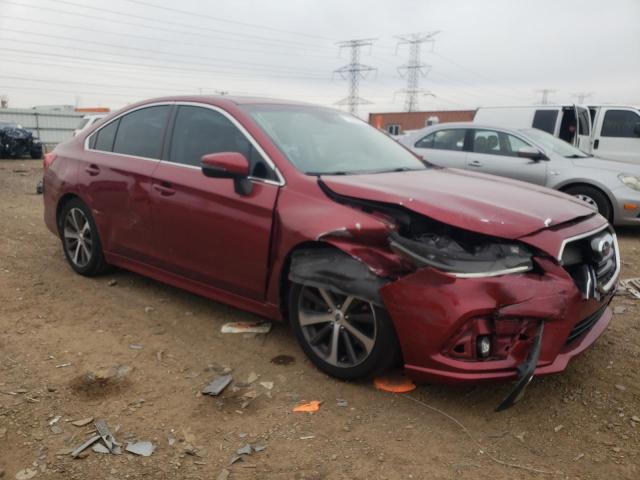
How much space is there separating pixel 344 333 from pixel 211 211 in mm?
1257

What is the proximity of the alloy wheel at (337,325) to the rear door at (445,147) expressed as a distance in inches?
221

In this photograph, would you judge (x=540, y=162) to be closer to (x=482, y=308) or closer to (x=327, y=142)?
(x=327, y=142)

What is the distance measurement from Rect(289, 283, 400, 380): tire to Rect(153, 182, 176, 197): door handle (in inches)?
50.0

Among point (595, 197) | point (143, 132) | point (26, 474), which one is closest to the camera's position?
point (26, 474)

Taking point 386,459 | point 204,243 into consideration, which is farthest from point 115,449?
point 204,243

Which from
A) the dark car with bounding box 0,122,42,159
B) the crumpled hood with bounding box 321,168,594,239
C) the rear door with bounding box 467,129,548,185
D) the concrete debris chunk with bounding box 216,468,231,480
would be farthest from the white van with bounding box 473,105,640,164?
the dark car with bounding box 0,122,42,159

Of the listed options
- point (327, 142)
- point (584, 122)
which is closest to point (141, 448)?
point (327, 142)

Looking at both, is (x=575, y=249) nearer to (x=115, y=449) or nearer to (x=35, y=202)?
(x=115, y=449)

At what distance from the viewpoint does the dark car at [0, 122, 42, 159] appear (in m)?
19.1

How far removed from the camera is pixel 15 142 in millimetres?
19328

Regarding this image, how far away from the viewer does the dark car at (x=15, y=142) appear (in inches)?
754

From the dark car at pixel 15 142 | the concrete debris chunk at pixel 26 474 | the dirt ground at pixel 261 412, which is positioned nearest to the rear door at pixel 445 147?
the dirt ground at pixel 261 412

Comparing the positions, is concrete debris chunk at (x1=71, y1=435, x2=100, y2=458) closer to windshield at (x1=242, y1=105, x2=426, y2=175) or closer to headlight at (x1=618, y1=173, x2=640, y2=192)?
windshield at (x1=242, y1=105, x2=426, y2=175)

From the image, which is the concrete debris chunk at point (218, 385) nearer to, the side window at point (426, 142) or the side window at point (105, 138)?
the side window at point (105, 138)
